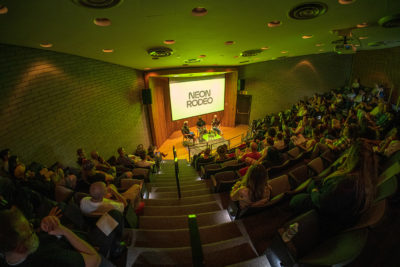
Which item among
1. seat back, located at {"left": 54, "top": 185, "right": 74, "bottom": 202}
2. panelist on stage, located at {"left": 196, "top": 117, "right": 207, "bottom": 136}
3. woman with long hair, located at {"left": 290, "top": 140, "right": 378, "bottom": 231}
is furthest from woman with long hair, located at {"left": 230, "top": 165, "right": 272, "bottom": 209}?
panelist on stage, located at {"left": 196, "top": 117, "right": 207, "bottom": 136}

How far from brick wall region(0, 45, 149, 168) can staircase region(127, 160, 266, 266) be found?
102 inches

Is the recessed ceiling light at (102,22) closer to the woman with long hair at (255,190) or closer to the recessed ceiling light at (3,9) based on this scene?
the recessed ceiling light at (3,9)

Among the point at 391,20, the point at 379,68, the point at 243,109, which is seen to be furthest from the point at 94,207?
the point at 243,109

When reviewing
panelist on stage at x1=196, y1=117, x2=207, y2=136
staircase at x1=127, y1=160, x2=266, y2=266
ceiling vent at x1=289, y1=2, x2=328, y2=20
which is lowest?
panelist on stage at x1=196, y1=117, x2=207, y2=136

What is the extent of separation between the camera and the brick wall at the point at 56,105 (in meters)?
3.06

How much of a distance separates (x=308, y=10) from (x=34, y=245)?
11.6 ft

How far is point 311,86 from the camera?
10633 millimetres

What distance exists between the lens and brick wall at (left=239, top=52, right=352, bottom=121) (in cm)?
996

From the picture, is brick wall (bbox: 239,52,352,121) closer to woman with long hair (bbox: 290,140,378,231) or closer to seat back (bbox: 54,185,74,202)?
woman with long hair (bbox: 290,140,378,231)

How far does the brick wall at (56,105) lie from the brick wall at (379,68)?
11726 millimetres

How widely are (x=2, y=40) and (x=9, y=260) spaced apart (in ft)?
10.8

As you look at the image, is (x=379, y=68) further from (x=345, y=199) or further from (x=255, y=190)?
(x=255, y=190)

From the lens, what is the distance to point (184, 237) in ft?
7.44

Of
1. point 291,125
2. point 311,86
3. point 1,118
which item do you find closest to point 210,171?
point 1,118
